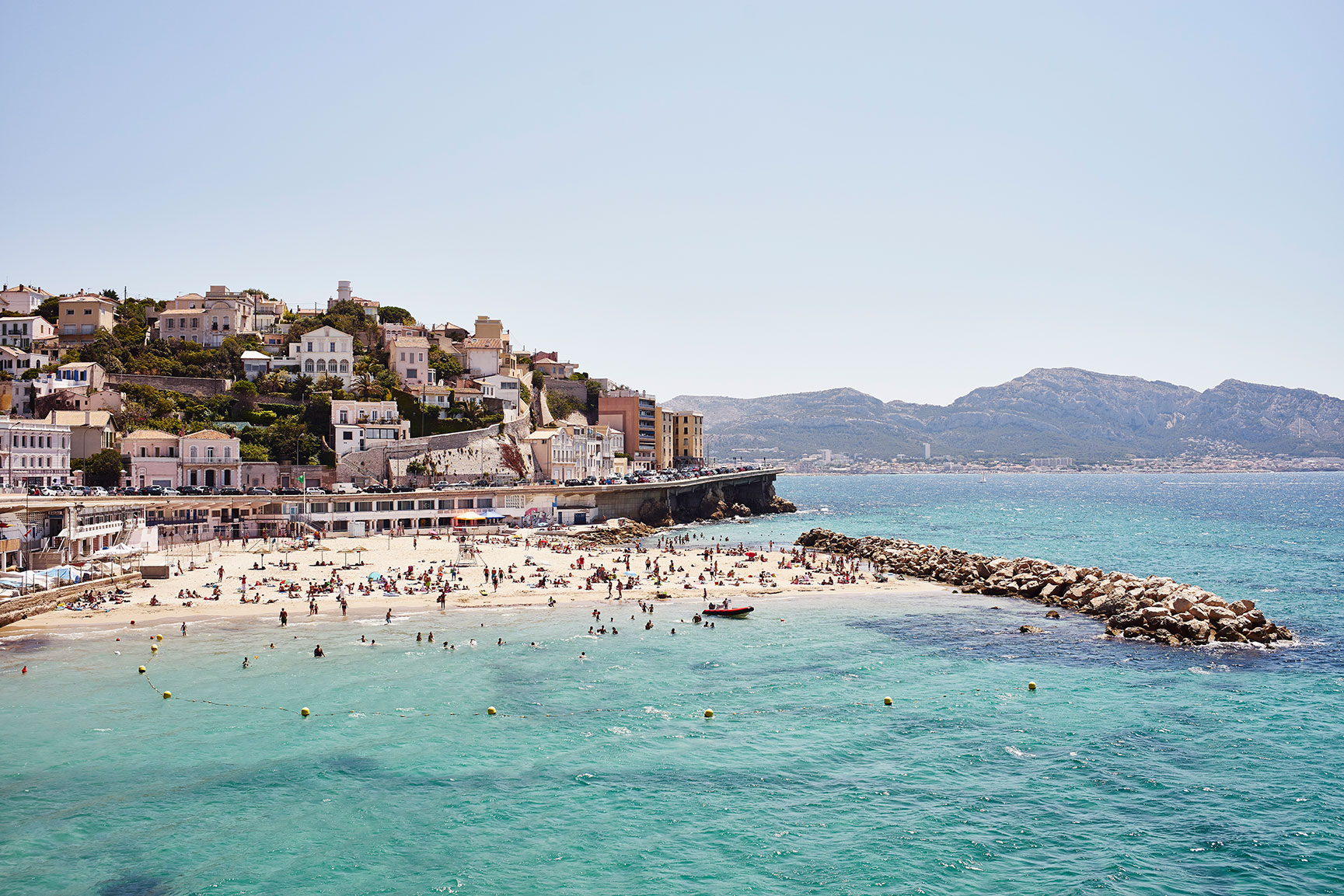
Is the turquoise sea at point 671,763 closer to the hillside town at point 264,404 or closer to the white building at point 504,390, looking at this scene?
the hillside town at point 264,404

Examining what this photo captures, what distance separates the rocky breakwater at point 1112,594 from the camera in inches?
1539

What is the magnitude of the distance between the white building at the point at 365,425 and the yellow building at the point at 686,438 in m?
62.3

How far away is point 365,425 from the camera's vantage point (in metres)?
79.3

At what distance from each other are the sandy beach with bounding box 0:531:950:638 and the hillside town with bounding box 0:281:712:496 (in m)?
13.4

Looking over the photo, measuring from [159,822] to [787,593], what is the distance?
35845mm

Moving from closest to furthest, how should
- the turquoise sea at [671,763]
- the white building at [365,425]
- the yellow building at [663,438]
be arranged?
1. the turquoise sea at [671,763]
2. the white building at [365,425]
3. the yellow building at [663,438]

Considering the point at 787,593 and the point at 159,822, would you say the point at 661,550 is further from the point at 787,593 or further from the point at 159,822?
the point at 159,822

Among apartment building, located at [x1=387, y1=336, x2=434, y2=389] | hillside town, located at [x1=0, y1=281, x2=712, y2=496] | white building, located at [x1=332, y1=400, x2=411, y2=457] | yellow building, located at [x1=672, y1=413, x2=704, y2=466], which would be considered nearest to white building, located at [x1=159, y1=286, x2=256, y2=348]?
hillside town, located at [x1=0, y1=281, x2=712, y2=496]

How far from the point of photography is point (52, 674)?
31.5 m

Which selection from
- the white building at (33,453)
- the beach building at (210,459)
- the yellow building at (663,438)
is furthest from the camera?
the yellow building at (663,438)

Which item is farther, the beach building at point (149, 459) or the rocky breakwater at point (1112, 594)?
the beach building at point (149, 459)

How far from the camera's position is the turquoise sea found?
19.0m

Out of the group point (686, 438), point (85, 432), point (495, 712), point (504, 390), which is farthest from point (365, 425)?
point (686, 438)

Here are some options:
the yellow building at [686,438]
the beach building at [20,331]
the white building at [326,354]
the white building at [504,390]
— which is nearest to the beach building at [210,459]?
the white building at [326,354]
